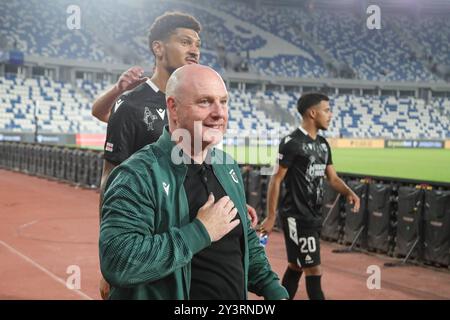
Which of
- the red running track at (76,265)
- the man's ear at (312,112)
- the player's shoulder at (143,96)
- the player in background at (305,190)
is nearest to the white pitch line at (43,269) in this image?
the red running track at (76,265)

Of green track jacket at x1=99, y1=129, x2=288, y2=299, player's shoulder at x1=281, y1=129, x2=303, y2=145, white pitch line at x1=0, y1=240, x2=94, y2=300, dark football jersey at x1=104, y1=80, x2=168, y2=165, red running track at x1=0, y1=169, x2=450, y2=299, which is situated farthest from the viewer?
red running track at x1=0, y1=169, x2=450, y2=299

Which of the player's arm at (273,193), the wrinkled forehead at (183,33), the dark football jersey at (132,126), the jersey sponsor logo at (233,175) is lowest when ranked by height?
the player's arm at (273,193)

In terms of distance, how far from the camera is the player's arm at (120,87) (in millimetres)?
4090

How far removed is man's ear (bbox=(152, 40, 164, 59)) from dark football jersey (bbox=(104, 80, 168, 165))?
0.28 meters

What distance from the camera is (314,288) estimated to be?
646cm

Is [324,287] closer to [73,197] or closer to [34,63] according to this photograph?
[73,197]

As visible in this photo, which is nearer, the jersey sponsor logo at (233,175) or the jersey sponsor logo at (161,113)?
the jersey sponsor logo at (233,175)

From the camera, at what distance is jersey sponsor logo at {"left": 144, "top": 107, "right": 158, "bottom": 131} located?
3863mm

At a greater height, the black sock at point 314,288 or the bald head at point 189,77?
the bald head at point 189,77

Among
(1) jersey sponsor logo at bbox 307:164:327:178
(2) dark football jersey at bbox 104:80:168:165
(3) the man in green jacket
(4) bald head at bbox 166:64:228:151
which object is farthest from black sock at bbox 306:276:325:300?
(4) bald head at bbox 166:64:228:151

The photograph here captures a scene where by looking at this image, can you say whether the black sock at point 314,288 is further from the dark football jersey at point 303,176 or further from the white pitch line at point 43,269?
the white pitch line at point 43,269

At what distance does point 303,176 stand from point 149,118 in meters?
3.01

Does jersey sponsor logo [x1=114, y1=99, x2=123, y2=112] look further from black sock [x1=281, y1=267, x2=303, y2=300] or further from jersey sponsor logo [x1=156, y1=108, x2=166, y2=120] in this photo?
black sock [x1=281, y1=267, x2=303, y2=300]

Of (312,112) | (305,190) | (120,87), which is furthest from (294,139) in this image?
(120,87)
